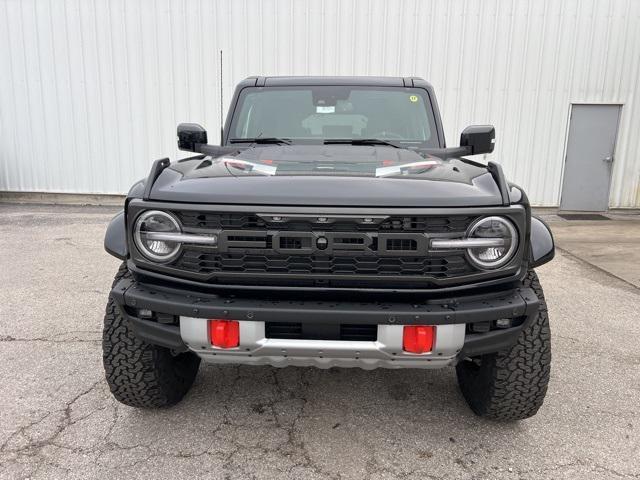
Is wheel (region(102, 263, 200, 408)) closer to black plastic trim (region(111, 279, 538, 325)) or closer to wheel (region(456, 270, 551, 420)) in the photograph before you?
black plastic trim (region(111, 279, 538, 325))

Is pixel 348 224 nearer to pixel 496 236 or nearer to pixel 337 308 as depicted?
pixel 337 308

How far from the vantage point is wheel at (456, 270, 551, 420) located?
2.32m

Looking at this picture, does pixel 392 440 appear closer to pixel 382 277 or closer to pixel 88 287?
pixel 382 277

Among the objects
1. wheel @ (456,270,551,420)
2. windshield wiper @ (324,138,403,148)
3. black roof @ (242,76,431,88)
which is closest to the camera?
wheel @ (456,270,551,420)

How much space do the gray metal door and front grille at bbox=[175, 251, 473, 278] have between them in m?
8.58

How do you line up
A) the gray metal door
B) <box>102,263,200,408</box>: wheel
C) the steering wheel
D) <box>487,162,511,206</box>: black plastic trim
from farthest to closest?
the gray metal door
the steering wheel
<box>102,263,200,408</box>: wheel
<box>487,162,511,206</box>: black plastic trim

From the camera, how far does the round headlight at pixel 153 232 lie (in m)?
2.06

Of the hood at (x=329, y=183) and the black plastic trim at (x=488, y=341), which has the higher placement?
the hood at (x=329, y=183)

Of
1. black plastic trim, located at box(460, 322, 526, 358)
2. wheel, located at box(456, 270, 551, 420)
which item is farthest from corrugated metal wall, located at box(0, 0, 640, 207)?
black plastic trim, located at box(460, 322, 526, 358)

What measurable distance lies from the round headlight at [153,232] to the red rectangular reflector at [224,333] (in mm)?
341

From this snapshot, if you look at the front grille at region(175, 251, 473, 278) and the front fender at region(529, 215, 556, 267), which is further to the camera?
the front fender at region(529, 215, 556, 267)

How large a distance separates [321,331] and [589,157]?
9153 mm

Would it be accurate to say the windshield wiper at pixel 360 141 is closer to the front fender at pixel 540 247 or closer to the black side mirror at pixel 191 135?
the black side mirror at pixel 191 135

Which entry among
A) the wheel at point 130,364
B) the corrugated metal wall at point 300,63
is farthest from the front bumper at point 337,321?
the corrugated metal wall at point 300,63
